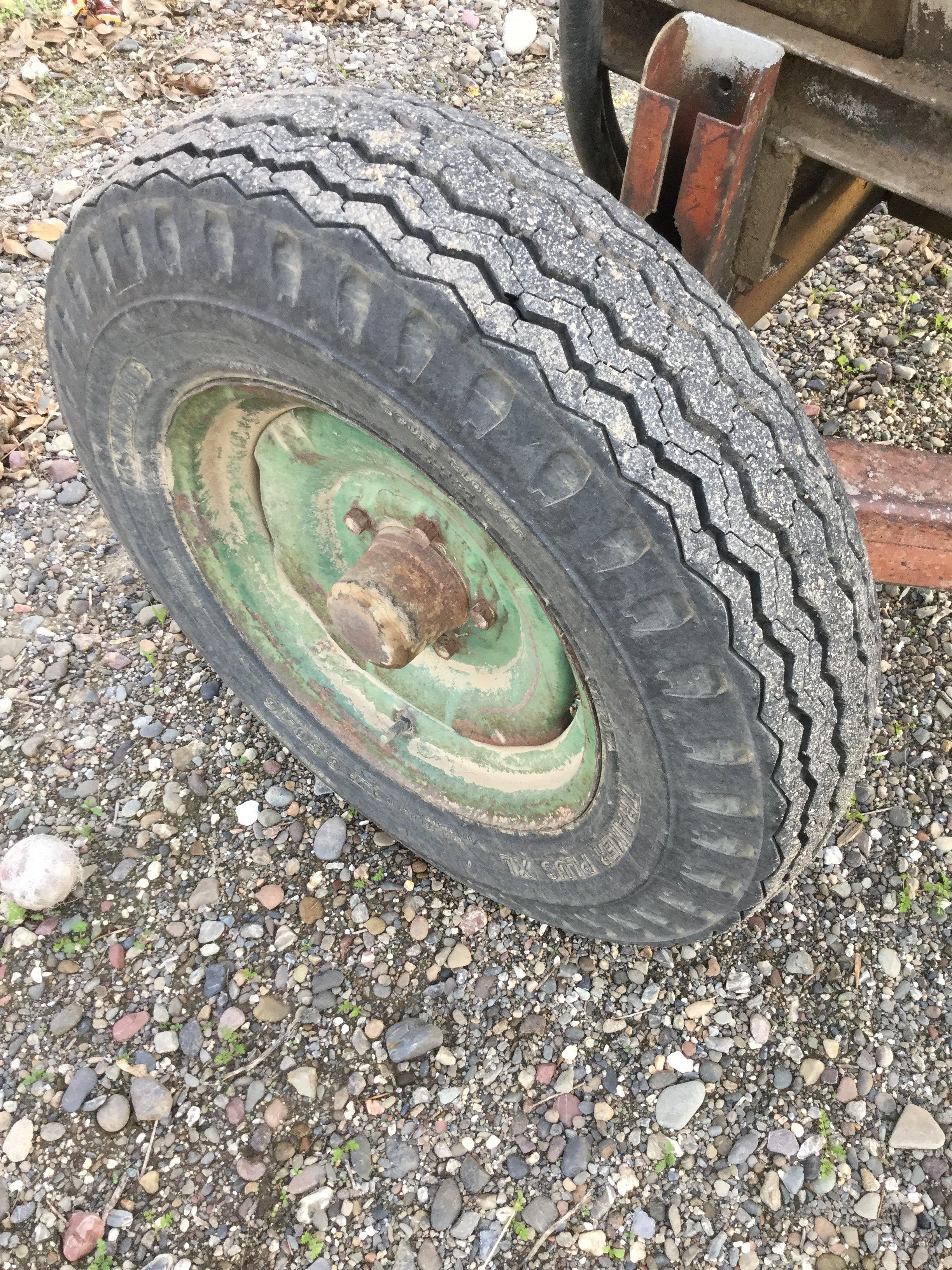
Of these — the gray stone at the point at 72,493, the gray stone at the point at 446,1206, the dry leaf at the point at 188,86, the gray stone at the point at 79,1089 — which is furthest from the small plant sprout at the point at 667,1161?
the dry leaf at the point at 188,86

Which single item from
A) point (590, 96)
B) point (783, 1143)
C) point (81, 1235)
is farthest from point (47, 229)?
point (783, 1143)

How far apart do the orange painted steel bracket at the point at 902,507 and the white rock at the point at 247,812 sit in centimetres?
150

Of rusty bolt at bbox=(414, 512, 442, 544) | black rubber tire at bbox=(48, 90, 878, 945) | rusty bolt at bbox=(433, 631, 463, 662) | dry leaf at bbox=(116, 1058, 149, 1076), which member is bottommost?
dry leaf at bbox=(116, 1058, 149, 1076)

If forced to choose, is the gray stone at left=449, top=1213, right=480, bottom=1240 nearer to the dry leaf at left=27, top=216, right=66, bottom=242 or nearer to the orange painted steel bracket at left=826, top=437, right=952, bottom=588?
the orange painted steel bracket at left=826, top=437, right=952, bottom=588

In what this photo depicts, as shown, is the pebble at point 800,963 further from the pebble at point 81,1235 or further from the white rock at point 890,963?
the pebble at point 81,1235

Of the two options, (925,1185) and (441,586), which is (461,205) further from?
(925,1185)

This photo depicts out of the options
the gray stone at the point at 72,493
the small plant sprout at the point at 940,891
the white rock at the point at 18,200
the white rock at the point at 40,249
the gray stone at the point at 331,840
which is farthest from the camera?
the white rock at the point at 18,200

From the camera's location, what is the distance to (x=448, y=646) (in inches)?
75.7

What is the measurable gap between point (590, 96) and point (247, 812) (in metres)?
1.75

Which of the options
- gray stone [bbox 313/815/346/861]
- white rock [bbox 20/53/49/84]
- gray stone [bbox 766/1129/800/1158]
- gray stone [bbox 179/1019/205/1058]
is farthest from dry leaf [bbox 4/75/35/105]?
gray stone [bbox 766/1129/800/1158]

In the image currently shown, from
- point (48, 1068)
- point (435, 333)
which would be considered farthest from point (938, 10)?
point (48, 1068)

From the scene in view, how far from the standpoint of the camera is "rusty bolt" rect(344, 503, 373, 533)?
184 cm

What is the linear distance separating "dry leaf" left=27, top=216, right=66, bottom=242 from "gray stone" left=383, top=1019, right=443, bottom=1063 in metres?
3.07

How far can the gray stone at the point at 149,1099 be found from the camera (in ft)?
6.46
